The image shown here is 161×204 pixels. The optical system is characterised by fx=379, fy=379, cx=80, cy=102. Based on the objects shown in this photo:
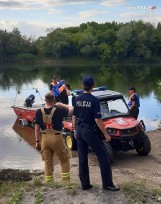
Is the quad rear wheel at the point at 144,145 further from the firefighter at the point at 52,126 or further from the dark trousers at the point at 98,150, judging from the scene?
the dark trousers at the point at 98,150

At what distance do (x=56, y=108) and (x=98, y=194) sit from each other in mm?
1816

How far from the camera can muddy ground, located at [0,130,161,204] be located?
6.02 metres

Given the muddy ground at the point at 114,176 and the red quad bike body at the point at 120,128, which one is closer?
the muddy ground at the point at 114,176

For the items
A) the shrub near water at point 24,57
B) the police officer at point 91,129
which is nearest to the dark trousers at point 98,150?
the police officer at point 91,129

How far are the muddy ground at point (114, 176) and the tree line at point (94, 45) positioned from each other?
72785mm

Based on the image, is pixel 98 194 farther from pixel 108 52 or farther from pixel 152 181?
pixel 108 52

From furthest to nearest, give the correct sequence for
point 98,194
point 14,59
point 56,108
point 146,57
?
point 14,59 < point 146,57 < point 56,108 < point 98,194

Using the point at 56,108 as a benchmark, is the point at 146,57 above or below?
below

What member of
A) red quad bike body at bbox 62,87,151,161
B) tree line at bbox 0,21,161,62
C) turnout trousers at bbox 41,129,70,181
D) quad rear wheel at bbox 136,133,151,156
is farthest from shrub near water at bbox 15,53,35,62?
turnout trousers at bbox 41,129,70,181

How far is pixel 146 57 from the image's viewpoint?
8350 cm

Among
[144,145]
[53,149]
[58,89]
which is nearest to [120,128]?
[144,145]

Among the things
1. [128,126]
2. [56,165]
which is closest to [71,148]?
[56,165]

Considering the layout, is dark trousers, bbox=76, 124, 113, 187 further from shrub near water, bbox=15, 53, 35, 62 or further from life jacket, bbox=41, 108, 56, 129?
shrub near water, bbox=15, 53, 35, 62

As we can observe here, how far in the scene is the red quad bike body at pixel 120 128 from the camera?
10.2 m
